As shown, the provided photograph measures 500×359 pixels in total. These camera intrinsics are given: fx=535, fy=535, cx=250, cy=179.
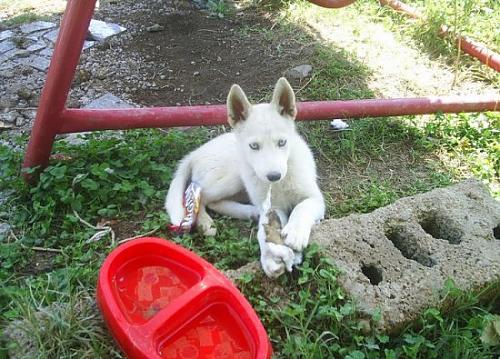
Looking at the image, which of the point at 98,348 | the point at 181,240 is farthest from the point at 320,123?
the point at 98,348

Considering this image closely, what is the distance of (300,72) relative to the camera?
186 inches

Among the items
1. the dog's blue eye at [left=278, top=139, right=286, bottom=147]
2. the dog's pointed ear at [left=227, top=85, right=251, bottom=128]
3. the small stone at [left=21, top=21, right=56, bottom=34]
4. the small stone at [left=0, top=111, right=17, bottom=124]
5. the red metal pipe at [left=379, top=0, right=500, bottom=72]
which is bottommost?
the small stone at [left=0, top=111, right=17, bottom=124]

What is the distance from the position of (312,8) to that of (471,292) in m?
4.09

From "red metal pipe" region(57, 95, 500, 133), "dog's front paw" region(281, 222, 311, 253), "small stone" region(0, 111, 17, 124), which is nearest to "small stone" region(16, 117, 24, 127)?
"small stone" region(0, 111, 17, 124)

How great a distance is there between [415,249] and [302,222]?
60 centimetres

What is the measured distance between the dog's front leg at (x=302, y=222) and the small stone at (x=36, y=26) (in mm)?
3932

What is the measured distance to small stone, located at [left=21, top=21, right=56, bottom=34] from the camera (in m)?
5.52

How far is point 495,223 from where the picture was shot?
113 inches

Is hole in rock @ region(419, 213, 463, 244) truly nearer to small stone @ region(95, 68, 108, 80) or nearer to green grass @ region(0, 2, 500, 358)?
green grass @ region(0, 2, 500, 358)

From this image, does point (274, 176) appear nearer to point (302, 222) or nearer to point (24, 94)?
point (302, 222)

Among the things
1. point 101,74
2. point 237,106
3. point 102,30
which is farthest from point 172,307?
point 102,30

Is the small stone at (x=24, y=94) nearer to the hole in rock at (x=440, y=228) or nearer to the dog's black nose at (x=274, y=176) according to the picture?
the dog's black nose at (x=274, y=176)

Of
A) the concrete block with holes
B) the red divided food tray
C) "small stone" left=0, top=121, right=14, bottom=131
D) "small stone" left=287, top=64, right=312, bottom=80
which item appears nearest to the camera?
the red divided food tray

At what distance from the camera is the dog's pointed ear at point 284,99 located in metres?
2.83
